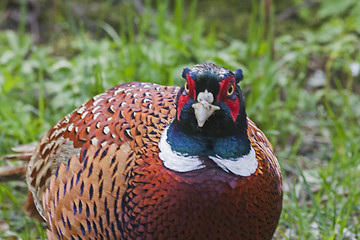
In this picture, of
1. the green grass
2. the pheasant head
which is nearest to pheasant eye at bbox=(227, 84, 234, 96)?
the pheasant head

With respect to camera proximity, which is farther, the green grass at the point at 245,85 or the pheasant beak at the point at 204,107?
the green grass at the point at 245,85

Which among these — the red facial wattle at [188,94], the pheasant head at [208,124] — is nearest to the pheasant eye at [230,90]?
the pheasant head at [208,124]

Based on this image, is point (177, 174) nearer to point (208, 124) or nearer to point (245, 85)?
point (208, 124)

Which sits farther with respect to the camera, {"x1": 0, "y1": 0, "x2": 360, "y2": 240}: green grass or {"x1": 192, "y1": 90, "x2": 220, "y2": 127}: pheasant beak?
{"x1": 0, "y1": 0, "x2": 360, "y2": 240}: green grass

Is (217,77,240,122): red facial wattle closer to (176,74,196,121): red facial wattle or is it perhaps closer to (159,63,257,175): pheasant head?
(159,63,257,175): pheasant head

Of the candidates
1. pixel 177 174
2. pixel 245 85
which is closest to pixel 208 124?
pixel 177 174

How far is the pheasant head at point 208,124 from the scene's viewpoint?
1852 millimetres

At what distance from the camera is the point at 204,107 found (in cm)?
181

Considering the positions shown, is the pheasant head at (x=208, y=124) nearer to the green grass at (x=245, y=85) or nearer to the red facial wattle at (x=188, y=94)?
the red facial wattle at (x=188, y=94)

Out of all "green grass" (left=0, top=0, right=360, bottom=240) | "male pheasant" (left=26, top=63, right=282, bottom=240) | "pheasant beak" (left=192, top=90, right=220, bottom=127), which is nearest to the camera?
"pheasant beak" (left=192, top=90, right=220, bottom=127)

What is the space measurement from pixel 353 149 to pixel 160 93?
5.25ft

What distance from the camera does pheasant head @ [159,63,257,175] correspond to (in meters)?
1.85

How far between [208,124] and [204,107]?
0.41 ft

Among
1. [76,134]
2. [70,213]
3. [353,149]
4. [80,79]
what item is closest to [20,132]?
[80,79]
